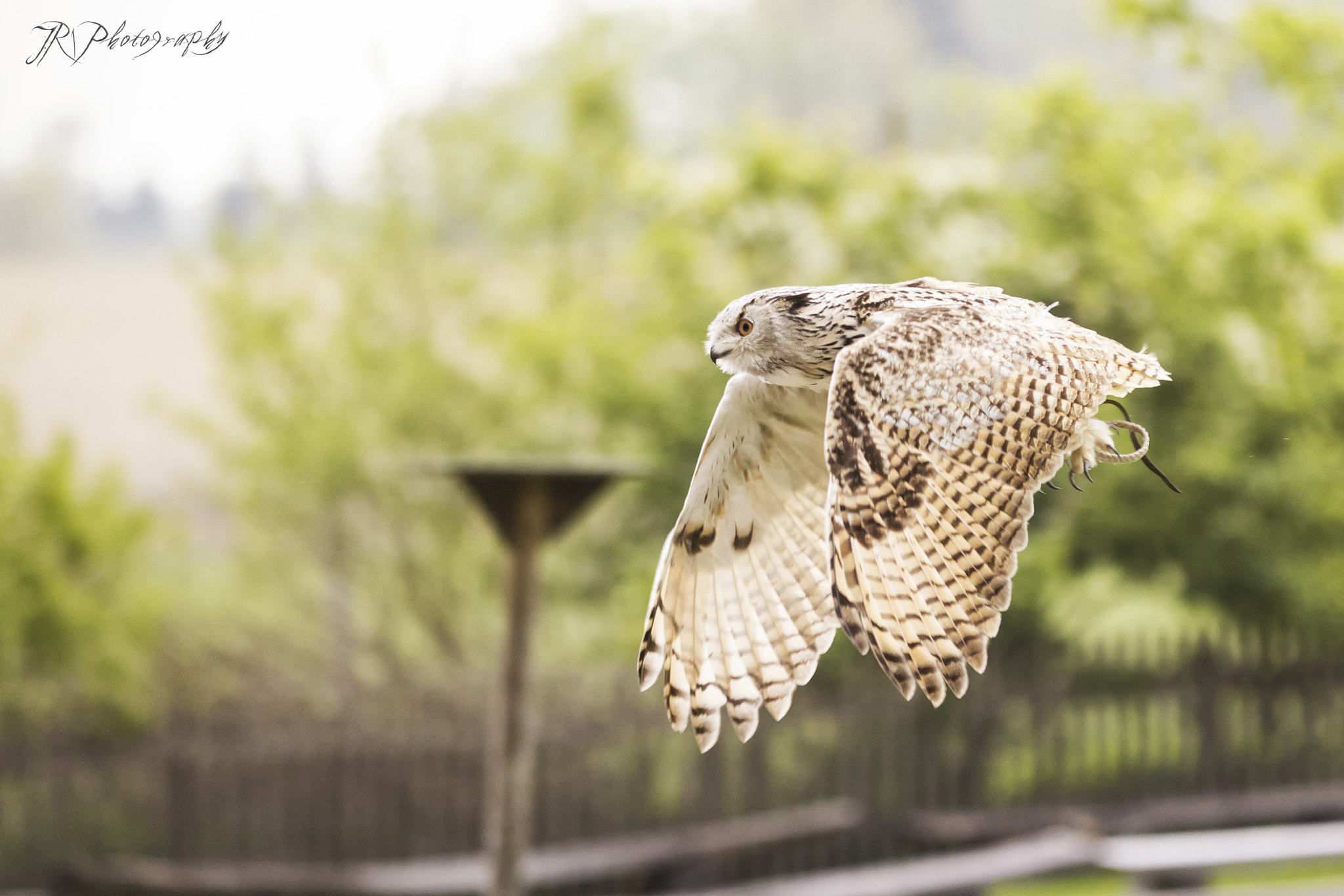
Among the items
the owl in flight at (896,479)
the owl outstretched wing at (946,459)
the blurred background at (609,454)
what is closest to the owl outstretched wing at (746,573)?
the owl in flight at (896,479)

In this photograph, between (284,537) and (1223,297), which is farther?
(284,537)

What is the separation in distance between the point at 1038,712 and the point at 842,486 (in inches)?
179

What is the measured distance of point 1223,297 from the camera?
185 inches

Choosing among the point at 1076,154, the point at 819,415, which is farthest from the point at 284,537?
the point at 819,415

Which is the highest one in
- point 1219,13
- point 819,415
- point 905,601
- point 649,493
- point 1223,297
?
point 1219,13

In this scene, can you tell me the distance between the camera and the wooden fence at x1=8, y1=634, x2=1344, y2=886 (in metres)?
4.36

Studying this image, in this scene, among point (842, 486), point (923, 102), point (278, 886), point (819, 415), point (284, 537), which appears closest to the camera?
point (842, 486)

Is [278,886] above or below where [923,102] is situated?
below

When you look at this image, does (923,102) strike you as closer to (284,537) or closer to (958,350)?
(284,537)

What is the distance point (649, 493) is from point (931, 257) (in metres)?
1.50

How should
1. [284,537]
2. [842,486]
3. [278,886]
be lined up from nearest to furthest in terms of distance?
[842,486] → [278,886] → [284,537]
